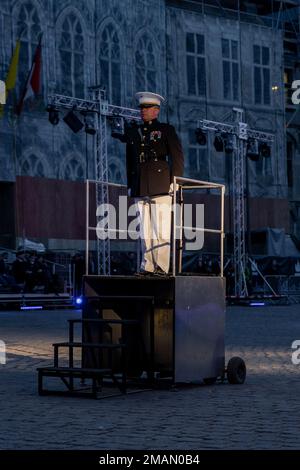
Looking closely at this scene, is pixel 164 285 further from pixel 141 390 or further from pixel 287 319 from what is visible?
pixel 287 319

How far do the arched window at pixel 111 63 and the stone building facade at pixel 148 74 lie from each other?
4 cm

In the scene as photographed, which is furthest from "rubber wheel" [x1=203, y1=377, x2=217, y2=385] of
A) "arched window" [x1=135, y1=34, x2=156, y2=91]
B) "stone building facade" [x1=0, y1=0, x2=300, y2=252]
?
"arched window" [x1=135, y1=34, x2=156, y2=91]

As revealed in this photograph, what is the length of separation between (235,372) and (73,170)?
31.9 meters

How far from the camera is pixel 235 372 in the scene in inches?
436

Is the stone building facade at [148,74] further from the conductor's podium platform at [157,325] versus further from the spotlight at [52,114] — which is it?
the conductor's podium platform at [157,325]

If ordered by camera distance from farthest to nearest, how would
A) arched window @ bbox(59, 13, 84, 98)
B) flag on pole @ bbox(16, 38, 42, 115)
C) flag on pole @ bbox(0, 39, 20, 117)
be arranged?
arched window @ bbox(59, 13, 84, 98) < flag on pole @ bbox(16, 38, 42, 115) < flag on pole @ bbox(0, 39, 20, 117)

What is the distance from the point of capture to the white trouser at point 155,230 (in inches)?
437

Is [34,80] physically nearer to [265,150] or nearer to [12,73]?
[12,73]

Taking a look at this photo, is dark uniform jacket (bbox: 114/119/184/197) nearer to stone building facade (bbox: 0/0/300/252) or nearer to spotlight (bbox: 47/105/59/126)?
spotlight (bbox: 47/105/59/126)

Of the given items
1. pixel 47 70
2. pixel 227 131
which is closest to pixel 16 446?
pixel 227 131

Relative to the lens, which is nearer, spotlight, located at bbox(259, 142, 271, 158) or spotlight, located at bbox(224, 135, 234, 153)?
spotlight, located at bbox(224, 135, 234, 153)

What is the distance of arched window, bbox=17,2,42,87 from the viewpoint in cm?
4069

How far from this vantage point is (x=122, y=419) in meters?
8.36

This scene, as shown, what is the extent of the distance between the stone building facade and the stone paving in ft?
91.0
